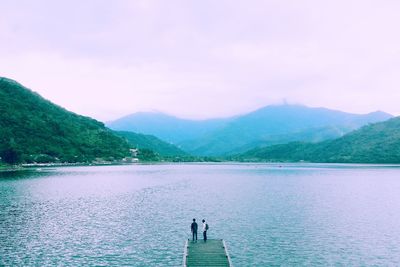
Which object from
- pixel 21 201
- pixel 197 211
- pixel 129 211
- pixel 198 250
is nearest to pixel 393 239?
pixel 198 250

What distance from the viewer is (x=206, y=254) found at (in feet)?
164

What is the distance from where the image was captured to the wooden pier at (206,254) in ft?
152

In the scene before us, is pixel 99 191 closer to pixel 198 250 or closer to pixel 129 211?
pixel 129 211

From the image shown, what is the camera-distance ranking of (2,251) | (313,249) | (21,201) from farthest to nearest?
(21,201) → (313,249) → (2,251)

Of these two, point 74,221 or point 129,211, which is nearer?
point 74,221

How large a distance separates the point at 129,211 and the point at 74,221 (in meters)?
18.5

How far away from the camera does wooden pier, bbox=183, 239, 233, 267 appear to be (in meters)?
46.3

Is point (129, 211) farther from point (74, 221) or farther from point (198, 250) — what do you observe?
point (198, 250)

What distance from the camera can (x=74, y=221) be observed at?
3233 inches

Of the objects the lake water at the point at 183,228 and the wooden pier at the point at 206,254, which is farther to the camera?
the lake water at the point at 183,228

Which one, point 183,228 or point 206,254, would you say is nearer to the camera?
point 206,254

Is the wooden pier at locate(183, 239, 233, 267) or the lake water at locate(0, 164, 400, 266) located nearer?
the wooden pier at locate(183, 239, 233, 267)

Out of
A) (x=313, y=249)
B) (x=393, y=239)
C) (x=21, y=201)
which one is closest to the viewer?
(x=313, y=249)

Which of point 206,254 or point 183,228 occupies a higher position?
point 206,254
